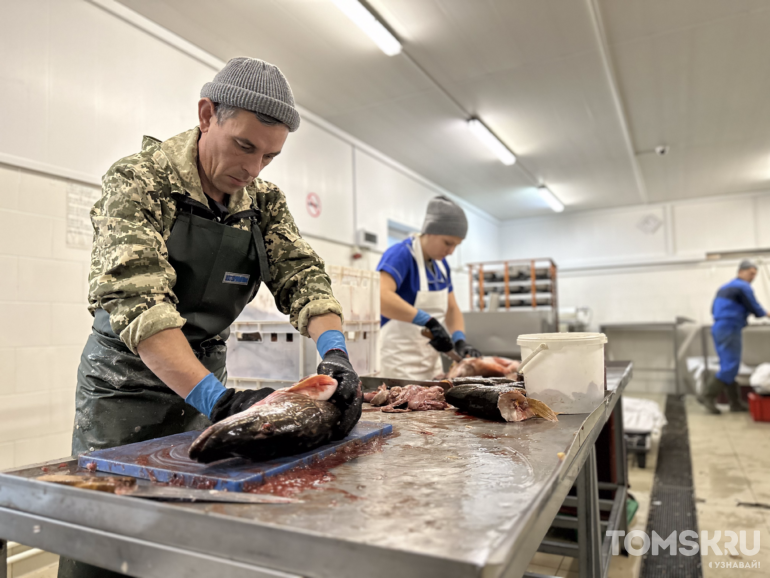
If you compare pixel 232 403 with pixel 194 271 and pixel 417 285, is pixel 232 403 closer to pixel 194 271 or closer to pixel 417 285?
pixel 194 271

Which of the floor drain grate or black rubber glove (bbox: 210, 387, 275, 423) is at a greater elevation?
black rubber glove (bbox: 210, 387, 275, 423)

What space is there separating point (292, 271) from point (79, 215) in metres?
2.31

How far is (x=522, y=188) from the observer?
8914 mm

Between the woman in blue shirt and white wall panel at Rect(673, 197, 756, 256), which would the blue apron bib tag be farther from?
white wall panel at Rect(673, 197, 756, 256)

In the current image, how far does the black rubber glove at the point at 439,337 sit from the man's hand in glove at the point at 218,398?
72.7 inches

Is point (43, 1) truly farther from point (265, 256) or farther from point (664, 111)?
point (664, 111)

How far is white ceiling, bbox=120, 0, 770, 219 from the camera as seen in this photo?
3.96 meters

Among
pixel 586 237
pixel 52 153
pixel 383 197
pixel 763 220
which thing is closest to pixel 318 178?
pixel 383 197

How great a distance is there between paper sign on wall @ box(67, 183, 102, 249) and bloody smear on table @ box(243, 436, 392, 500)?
2896 mm

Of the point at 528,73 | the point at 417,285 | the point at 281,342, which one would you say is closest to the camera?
the point at 281,342

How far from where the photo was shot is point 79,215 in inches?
133

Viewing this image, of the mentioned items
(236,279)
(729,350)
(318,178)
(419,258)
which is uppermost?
(318,178)

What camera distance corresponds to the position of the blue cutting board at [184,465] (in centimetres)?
99

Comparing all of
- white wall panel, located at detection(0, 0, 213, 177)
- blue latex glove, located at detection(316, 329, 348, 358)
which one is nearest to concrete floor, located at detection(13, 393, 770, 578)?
blue latex glove, located at detection(316, 329, 348, 358)
